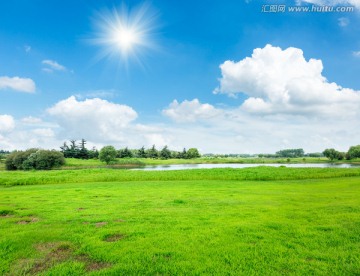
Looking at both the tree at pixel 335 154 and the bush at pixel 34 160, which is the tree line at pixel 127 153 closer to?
the bush at pixel 34 160

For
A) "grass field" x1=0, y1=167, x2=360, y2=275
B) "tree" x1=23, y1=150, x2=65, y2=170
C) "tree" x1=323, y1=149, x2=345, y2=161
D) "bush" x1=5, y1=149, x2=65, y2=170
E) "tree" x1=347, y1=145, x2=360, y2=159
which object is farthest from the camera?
"tree" x1=323, y1=149, x2=345, y2=161

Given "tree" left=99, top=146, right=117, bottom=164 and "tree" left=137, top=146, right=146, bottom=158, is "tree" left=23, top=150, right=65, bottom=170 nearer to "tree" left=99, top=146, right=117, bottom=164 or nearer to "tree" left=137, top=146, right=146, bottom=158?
"tree" left=99, top=146, right=117, bottom=164

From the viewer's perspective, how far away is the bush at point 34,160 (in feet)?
284

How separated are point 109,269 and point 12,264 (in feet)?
10.7

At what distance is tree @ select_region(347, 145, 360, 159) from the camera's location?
154 metres

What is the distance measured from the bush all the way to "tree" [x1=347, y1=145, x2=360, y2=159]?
170765 millimetres

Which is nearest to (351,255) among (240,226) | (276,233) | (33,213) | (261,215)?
(276,233)

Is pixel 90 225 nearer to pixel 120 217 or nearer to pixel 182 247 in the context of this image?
pixel 120 217

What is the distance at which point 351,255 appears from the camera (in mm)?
7387

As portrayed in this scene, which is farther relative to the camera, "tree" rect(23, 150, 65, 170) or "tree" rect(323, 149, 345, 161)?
"tree" rect(323, 149, 345, 161)

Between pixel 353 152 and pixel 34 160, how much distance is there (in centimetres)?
17982

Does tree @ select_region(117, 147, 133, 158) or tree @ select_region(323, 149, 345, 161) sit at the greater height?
tree @ select_region(117, 147, 133, 158)

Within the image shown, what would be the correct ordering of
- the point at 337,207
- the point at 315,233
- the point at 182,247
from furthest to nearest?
the point at 337,207 → the point at 315,233 → the point at 182,247

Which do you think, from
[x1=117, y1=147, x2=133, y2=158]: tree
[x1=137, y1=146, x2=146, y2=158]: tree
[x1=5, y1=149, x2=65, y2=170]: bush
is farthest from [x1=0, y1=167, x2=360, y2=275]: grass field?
[x1=137, y1=146, x2=146, y2=158]: tree
